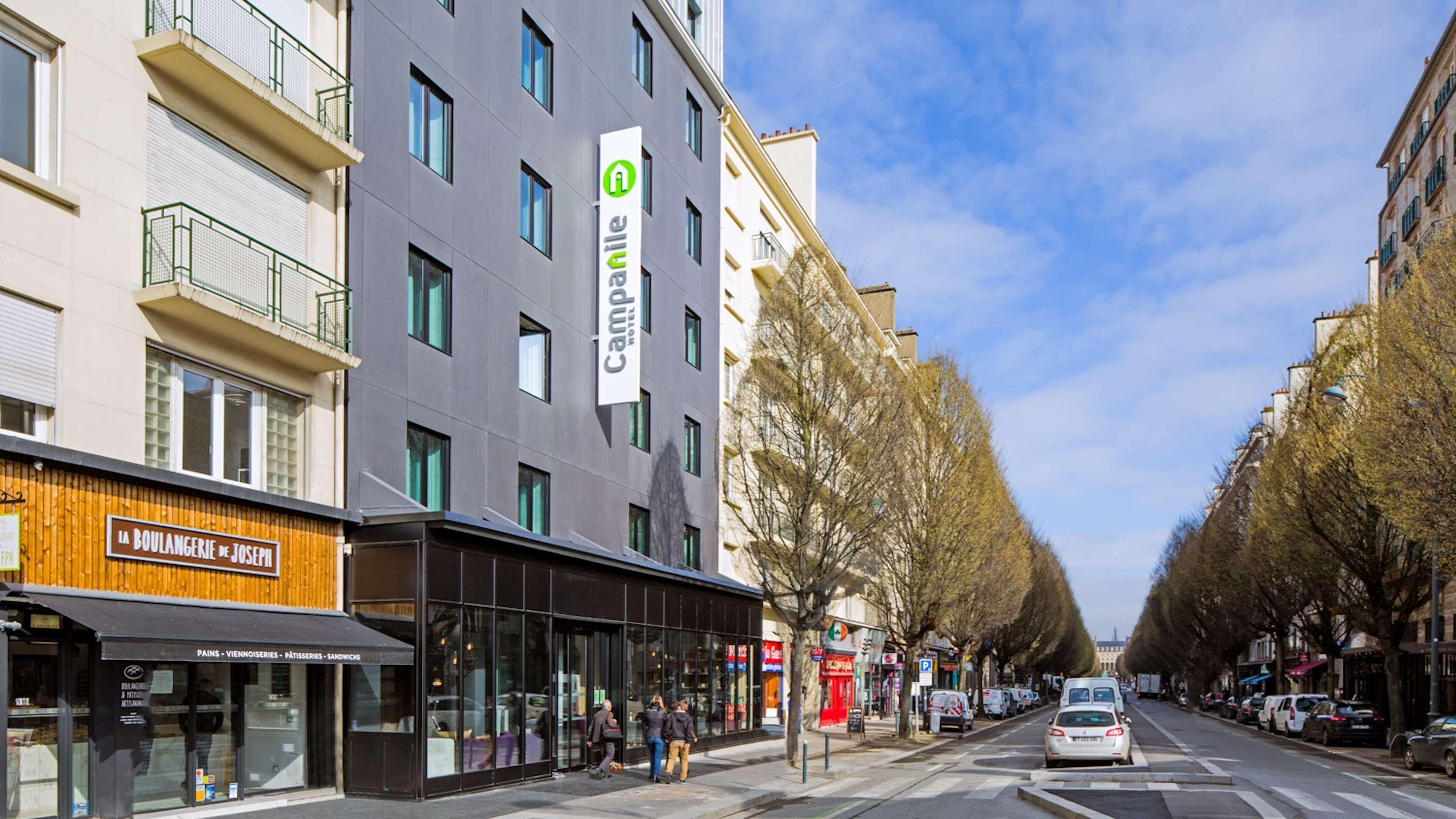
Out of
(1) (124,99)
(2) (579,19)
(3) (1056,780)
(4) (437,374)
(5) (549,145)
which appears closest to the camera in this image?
(1) (124,99)

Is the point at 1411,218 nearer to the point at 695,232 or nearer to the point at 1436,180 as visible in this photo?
the point at 1436,180

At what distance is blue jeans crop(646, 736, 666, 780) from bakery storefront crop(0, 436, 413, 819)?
19.7ft

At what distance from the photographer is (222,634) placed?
14.3 metres

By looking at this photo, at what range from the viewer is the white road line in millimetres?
21438

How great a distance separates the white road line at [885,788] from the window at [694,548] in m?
9.74

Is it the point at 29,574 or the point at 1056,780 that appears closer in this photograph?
the point at 29,574

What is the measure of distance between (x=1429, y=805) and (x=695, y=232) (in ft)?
73.8

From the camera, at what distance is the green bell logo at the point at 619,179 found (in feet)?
87.8

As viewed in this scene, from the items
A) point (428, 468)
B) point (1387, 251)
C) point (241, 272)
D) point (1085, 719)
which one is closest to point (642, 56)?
point (428, 468)

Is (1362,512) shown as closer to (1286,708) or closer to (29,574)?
(1286,708)

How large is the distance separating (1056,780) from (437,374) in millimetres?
13621

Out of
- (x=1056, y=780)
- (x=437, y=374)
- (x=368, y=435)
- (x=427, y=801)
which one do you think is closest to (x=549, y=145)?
(x=437, y=374)

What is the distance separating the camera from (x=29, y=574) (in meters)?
12.8

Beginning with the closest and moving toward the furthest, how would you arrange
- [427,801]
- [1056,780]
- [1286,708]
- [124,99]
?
[124,99], [427,801], [1056,780], [1286,708]
